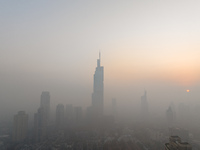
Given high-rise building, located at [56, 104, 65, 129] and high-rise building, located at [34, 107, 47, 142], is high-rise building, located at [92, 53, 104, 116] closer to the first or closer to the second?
high-rise building, located at [56, 104, 65, 129]

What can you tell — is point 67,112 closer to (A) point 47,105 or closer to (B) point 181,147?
(A) point 47,105

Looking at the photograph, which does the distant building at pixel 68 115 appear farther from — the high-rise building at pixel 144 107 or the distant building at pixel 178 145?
the distant building at pixel 178 145

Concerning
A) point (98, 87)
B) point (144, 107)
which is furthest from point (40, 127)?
point (144, 107)

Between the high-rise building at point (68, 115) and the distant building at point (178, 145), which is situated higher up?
the distant building at point (178, 145)

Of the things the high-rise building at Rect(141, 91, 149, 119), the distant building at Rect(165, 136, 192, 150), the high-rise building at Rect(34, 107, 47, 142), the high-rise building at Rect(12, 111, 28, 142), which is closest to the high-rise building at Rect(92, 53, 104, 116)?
the high-rise building at Rect(141, 91, 149, 119)

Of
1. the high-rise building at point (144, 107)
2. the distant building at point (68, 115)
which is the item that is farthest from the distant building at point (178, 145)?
the high-rise building at point (144, 107)

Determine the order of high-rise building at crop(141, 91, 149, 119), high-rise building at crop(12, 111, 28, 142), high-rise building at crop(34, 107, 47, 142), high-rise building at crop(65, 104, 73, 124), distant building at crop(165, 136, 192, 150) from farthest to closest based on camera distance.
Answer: high-rise building at crop(141, 91, 149, 119) < high-rise building at crop(65, 104, 73, 124) < high-rise building at crop(34, 107, 47, 142) < high-rise building at crop(12, 111, 28, 142) < distant building at crop(165, 136, 192, 150)

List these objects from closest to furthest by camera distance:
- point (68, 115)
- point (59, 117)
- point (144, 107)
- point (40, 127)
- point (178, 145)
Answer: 1. point (178, 145)
2. point (40, 127)
3. point (59, 117)
4. point (68, 115)
5. point (144, 107)

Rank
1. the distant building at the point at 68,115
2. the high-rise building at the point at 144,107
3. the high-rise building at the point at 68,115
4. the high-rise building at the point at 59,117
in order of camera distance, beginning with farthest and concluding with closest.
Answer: the high-rise building at the point at 144,107
the high-rise building at the point at 68,115
the distant building at the point at 68,115
the high-rise building at the point at 59,117

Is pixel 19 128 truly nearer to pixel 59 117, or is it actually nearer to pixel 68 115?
pixel 59 117

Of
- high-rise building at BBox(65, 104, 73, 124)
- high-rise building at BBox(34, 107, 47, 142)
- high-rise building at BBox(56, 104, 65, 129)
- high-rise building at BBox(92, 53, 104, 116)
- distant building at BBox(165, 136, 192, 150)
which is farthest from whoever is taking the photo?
high-rise building at BBox(92, 53, 104, 116)

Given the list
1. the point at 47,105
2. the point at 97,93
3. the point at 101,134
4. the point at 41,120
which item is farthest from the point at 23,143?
the point at 97,93

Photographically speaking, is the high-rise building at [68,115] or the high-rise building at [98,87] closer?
the high-rise building at [68,115]
